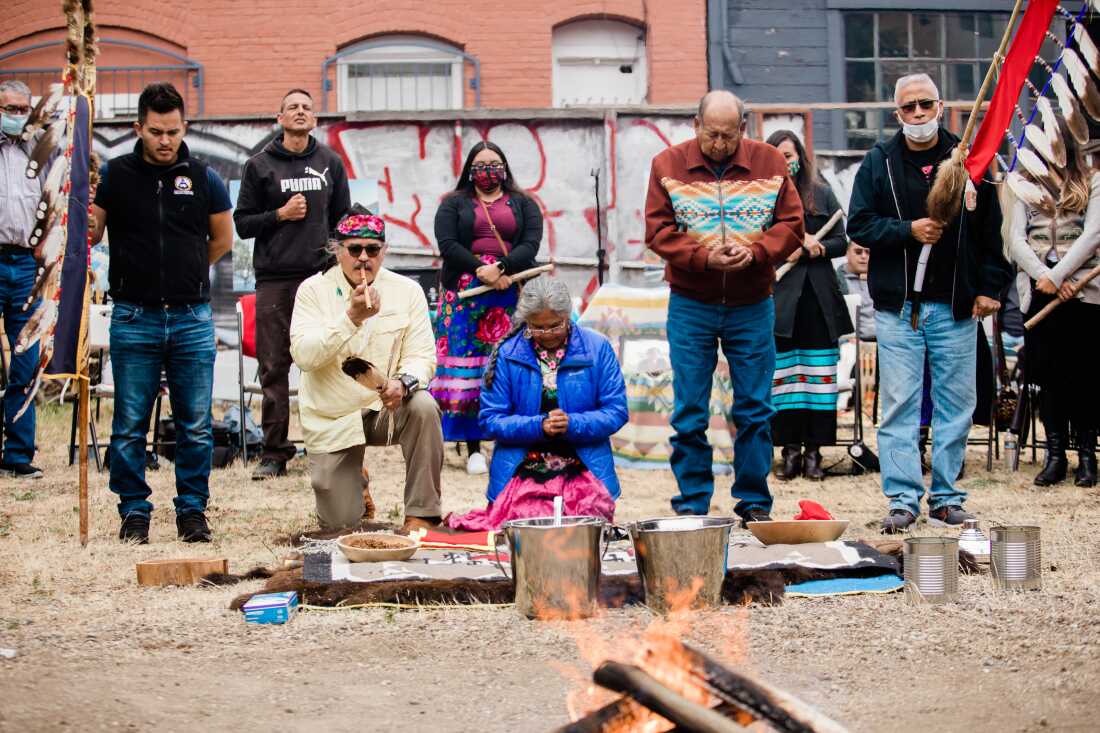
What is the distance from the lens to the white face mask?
7.02m

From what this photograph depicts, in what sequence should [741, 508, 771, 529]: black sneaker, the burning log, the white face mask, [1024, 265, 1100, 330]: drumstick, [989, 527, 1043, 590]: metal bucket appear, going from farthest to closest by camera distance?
[1024, 265, 1100, 330]: drumstick < the white face mask < [741, 508, 771, 529]: black sneaker < [989, 527, 1043, 590]: metal bucket < the burning log

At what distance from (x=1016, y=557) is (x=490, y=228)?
4547mm

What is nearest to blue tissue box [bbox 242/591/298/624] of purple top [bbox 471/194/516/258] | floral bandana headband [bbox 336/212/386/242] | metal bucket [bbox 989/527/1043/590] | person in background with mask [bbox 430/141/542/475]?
floral bandana headband [bbox 336/212/386/242]

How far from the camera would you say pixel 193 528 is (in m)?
6.77

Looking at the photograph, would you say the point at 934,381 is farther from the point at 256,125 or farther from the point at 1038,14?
the point at 256,125

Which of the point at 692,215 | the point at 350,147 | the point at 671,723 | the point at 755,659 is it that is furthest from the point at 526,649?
the point at 350,147

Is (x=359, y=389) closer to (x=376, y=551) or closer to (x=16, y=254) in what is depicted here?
(x=376, y=551)

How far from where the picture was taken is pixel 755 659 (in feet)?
14.4

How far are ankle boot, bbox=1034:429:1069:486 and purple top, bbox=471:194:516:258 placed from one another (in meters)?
3.60

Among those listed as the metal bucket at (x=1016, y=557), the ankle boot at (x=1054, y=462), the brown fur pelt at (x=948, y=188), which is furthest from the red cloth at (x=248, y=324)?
the metal bucket at (x=1016, y=557)

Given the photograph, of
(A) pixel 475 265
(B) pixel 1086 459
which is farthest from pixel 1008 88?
(A) pixel 475 265

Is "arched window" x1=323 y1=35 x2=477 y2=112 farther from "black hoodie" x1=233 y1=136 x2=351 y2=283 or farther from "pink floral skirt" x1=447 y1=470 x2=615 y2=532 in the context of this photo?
"pink floral skirt" x1=447 y1=470 x2=615 y2=532

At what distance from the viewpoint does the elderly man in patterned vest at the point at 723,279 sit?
6762 mm

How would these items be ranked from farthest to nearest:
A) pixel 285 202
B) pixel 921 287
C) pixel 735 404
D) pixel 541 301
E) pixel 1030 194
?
pixel 285 202
pixel 1030 194
pixel 921 287
pixel 735 404
pixel 541 301
